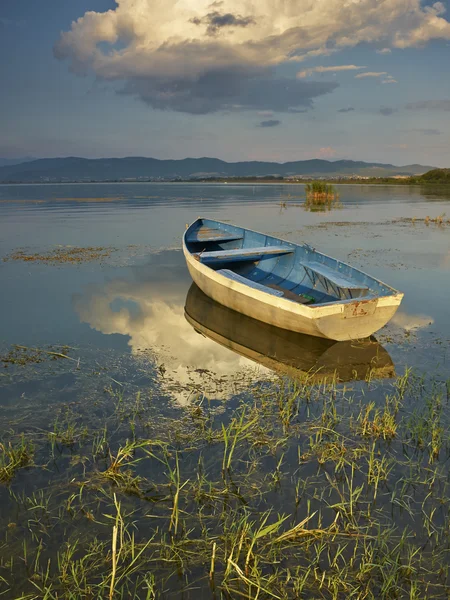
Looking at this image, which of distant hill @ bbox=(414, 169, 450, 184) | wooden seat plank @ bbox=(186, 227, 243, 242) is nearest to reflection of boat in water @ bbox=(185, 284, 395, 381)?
wooden seat plank @ bbox=(186, 227, 243, 242)

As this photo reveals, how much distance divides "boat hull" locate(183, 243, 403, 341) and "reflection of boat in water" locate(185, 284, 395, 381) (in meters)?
0.30

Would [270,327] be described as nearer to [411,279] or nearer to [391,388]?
[391,388]

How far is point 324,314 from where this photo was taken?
843 cm

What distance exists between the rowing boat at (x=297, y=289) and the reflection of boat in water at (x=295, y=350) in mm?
305

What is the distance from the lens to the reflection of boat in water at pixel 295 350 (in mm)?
8109

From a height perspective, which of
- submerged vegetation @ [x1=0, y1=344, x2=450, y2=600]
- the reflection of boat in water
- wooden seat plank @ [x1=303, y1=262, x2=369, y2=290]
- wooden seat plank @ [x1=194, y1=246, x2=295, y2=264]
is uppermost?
wooden seat plank @ [x1=194, y1=246, x2=295, y2=264]

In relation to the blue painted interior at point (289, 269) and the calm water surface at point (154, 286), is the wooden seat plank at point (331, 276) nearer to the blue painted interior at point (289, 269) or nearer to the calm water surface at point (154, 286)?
the blue painted interior at point (289, 269)

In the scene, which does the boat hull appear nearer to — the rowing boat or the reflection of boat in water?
the rowing boat

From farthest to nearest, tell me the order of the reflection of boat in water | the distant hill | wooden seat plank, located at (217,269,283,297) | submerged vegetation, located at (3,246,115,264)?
the distant hill → submerged vegetation, located at (3,246,115,264) → wooden seat plank, located at (217,269,283,297) → the reflection of boat in water

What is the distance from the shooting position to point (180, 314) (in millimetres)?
11672

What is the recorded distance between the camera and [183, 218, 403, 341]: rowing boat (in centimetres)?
862

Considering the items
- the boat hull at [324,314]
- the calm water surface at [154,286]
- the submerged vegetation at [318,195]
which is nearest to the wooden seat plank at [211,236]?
the calm water surface at [154,286]

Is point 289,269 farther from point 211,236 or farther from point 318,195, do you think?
point 318,195

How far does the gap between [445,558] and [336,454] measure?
1.66 metres
